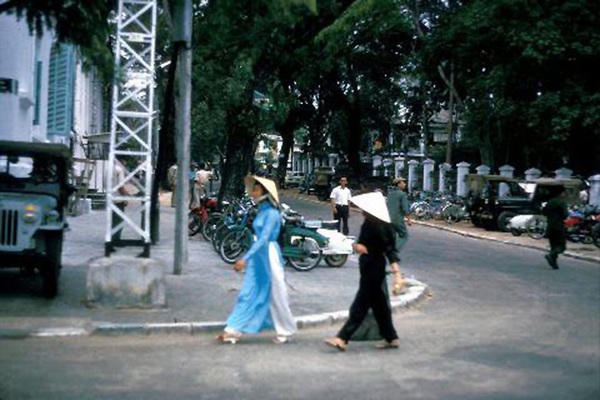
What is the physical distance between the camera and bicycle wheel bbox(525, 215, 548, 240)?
27094 mm

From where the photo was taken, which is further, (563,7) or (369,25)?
(563,7)

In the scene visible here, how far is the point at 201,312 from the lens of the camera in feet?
37.0

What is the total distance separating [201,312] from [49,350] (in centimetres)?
263

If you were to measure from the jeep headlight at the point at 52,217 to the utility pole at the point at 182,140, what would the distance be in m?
2.93

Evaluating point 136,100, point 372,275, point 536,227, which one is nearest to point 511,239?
point 536,227

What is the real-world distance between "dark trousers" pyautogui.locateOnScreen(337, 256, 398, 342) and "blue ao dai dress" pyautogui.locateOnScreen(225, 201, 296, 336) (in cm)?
82

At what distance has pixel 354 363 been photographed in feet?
28.1

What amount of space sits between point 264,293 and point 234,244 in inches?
310

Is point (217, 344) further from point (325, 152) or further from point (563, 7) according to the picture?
point (325, 152)

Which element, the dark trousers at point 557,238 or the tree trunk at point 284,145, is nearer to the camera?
the dark trousers at point 557,238

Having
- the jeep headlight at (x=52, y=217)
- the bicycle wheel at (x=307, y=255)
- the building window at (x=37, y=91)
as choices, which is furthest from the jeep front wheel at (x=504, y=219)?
the jeep headlight at (x=52, y=217)

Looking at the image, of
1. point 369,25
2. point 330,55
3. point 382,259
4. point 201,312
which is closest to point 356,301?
point 382,259

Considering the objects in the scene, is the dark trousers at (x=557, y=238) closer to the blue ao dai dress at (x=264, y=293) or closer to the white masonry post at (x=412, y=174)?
the blue ao dai dress at (x=264, y=293)

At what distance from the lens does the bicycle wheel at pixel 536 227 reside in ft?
88.9
